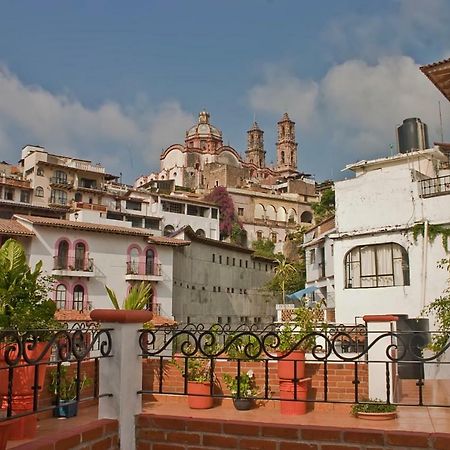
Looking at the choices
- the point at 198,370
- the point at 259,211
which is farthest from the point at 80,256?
the point at 259,211

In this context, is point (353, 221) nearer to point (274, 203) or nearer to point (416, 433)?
point (416, 433)

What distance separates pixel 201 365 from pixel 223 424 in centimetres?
348

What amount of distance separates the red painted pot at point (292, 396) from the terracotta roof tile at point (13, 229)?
1099 inches

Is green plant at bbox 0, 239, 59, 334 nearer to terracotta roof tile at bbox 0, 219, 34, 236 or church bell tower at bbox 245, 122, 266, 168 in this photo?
terracotta roof tile at bbox 0, 219, 34, 236

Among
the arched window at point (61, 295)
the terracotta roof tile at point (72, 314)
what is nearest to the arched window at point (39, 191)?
the arched window at point (61, 295)

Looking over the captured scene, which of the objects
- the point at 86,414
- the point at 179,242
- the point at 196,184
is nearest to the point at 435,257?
the point at 86,414

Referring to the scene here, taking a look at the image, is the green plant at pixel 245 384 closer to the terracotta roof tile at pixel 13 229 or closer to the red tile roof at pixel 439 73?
the red tile roof at pixel 439 73

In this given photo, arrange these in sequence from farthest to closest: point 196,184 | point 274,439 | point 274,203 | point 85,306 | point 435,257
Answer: point 196,184 → point 274,203 → point 85,306 → point 435,257 → point 274,439

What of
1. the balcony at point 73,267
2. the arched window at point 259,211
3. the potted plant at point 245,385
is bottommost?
the potted plant at point 245,385

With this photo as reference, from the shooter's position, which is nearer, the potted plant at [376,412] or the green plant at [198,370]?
the potted plant at [376,412]

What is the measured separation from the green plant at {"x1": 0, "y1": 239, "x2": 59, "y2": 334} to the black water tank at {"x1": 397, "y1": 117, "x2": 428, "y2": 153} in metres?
22.5

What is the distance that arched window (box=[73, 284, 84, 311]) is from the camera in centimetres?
3622

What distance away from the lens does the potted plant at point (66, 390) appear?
6.83m

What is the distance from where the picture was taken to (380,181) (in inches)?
846
